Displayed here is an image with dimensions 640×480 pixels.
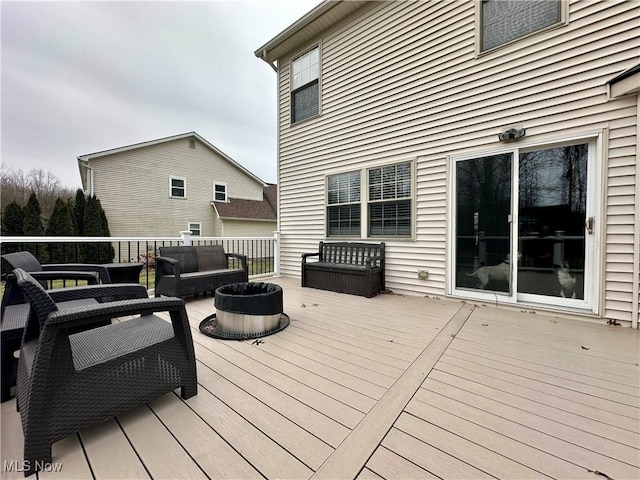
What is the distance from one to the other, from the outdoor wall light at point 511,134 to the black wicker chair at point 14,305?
4784 millimetres

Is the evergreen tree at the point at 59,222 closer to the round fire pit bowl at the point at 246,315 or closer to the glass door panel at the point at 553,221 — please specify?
the round fire pit bowl at the point at 246,315

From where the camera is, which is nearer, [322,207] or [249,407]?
[249,407]

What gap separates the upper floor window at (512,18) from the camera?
3174mm

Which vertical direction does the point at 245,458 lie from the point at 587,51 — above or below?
below

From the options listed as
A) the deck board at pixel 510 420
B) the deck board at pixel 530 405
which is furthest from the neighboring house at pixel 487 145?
the deck board at pixel 510 420

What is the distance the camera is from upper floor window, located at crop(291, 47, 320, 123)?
18.2 feet

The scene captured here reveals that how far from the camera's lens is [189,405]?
4.95 ft

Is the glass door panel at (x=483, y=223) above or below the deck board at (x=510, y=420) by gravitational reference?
above

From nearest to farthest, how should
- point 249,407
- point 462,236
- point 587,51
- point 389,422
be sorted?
point 389,422 < point 249,407 < point 587,51 < point 462,236

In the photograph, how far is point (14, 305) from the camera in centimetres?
190

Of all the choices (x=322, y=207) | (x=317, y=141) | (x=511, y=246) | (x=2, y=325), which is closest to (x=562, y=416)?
(x=511, y=246)

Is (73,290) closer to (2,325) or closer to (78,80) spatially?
(2,325)

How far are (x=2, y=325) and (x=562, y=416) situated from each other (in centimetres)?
322

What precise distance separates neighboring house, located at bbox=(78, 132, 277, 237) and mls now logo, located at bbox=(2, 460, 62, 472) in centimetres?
1161
